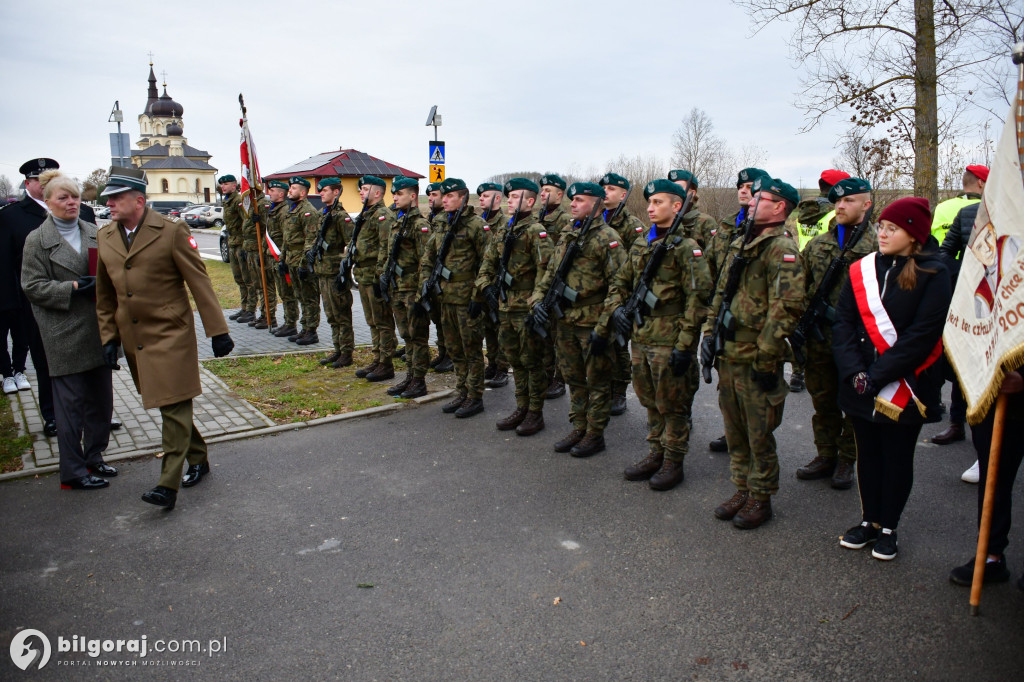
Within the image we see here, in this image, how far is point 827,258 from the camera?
5.07 meters

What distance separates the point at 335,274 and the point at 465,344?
3.17m

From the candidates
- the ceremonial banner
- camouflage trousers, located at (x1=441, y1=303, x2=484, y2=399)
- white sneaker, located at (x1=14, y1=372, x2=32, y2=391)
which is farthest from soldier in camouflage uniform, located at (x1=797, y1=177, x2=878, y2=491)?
white sneaker, located at (x1=14, y1=372, x2=32, y2=391)

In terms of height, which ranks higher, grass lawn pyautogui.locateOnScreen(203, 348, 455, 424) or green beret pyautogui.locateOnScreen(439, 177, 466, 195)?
green beret pyautogui.locateOnScreen(439, 177, 466, 195)

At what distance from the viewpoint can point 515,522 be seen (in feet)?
14.8

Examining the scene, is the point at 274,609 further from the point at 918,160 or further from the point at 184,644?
the point at 918,160

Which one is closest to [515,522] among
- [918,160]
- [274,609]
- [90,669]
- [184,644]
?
[274,609]

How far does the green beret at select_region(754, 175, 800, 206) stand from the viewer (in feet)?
14.0

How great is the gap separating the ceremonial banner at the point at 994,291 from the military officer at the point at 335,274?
22.7 feet

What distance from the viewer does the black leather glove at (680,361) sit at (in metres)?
4.54

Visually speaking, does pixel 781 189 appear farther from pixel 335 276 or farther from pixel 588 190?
pixel 335 276

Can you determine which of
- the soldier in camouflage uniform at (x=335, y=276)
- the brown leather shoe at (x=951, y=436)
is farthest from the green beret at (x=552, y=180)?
the brown leather shoe at (x=951, y=436)

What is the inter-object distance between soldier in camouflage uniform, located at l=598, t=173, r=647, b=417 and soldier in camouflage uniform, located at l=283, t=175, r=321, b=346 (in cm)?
486

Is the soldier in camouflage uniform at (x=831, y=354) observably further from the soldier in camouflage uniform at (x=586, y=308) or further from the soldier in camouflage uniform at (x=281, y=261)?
the soldier in camouflage uniform at (x=281, y=261)

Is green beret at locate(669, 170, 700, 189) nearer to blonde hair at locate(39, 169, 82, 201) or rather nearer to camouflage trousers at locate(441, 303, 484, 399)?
camouflage trousers at locate(441, 303, 484, 399)
